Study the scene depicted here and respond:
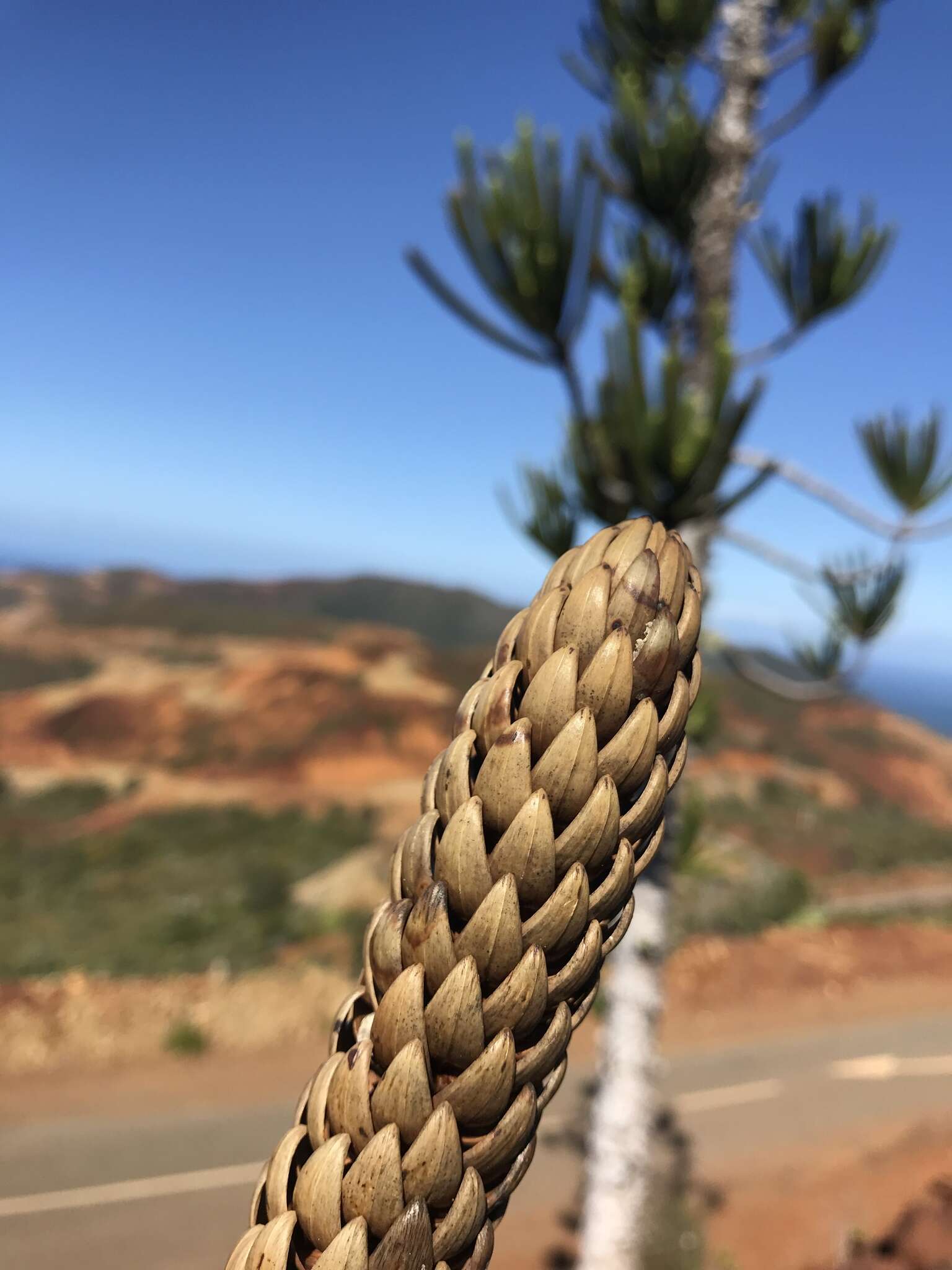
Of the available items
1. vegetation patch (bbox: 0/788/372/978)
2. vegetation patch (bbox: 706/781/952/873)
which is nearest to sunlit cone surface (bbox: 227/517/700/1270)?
vegetation patch (bbox: 0/788/372/978)

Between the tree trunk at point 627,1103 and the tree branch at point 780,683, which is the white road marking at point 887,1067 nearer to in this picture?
the tree trunk at point 627,1103

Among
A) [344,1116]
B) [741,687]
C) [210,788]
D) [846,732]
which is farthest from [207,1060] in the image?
[846,732]

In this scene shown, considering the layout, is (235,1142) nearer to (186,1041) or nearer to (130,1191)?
(130,1191)

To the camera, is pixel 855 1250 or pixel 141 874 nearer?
pixel 855 1250

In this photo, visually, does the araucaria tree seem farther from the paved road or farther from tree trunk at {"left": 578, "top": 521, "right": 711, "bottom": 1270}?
the paved road

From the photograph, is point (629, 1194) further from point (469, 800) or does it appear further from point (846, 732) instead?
point (846, 732)

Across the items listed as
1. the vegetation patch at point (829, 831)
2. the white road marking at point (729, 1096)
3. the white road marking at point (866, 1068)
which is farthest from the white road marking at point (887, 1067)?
the vegetation patch at point (829, 831)

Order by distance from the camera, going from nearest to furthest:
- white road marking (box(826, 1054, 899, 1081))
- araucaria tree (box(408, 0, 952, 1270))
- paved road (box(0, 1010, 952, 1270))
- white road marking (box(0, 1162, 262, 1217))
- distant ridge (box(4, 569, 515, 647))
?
araucaria tree (box(408, 0, 952, 1270))
paved road (box(0, 1010, 952, 1270))
white road marking (box(0, 1162, 262, 1217))
white road marking (box(826, 1054, 899, 1081))
distant ridge (box(4, 569, 515, 647))
